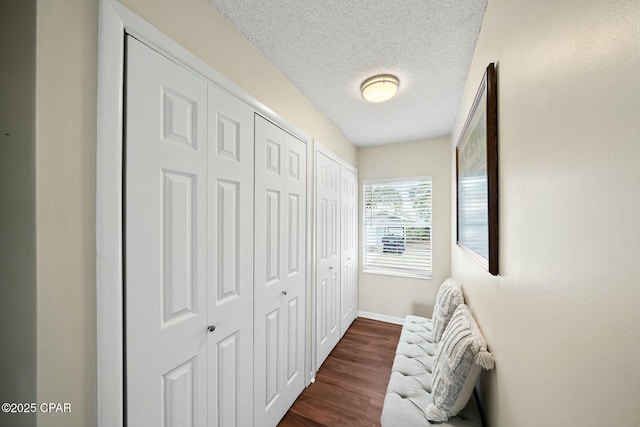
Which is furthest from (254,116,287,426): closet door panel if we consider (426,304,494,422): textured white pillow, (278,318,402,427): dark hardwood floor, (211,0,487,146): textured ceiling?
(426,304,494,422): textured white pillow

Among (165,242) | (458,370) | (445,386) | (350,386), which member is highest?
(165,242)

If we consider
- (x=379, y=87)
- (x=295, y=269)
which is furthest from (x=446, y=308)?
(x=379, y=87)

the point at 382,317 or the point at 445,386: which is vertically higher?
the point at 445,386

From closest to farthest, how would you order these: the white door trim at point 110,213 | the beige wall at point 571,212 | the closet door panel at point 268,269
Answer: the beige wall at point 571,212, the white door trim at point 110,213, the closet door panel at point 268,269

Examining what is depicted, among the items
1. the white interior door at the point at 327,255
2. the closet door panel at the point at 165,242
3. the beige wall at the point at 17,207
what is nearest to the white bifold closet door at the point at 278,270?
the white interior door at the point at 327,255

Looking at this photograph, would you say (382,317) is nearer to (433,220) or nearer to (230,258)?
(433,220)

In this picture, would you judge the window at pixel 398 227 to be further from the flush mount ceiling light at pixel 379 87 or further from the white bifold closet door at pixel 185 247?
the white bifold closet door at pixel 185 247

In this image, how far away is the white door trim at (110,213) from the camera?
28.0 inches

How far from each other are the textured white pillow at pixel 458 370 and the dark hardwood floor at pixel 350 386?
2.23 ft

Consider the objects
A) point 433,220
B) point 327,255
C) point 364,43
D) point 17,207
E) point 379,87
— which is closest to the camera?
point 17,207

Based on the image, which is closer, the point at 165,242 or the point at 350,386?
the point at 165,242

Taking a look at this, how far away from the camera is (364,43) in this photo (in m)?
1.36

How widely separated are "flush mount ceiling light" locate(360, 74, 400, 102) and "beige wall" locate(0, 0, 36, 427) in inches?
65.9

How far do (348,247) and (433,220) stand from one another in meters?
1.17
